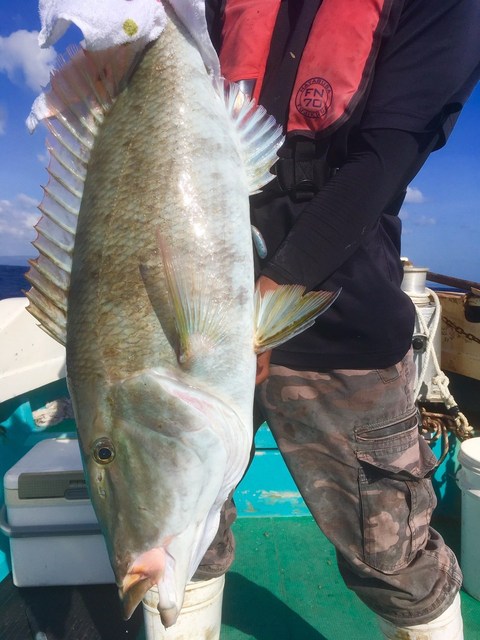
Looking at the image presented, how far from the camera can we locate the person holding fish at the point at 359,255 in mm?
1604

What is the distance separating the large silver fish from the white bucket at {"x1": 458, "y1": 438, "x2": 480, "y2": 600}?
1.71 m

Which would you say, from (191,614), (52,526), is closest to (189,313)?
(191,614)

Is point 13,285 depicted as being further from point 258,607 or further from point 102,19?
point 102,19

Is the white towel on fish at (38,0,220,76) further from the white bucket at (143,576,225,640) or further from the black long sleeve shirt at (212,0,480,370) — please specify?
the white bucket at (143,576,225,640)

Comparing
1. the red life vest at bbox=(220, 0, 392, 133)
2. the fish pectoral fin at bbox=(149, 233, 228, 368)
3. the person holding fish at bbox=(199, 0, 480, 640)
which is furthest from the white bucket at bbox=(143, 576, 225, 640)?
the red life vest at bbox=(220, 0, 392, 133)

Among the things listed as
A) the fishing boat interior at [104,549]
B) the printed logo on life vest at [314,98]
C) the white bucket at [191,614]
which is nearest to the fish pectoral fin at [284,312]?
the printed logo on life vest at [314,98]

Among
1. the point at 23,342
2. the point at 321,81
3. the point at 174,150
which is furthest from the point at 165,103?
the point at 23,342

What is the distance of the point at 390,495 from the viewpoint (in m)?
1.76

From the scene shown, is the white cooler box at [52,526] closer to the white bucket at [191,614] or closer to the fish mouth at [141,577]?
the white bucket at [191,614]

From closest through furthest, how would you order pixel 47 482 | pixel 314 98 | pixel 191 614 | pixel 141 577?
pixel 141 577, pixel 314 98, pixel 191 614, pixel 47 482

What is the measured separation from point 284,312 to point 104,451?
65 centimetres

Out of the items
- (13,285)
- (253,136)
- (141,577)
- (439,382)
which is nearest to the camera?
(141,577)

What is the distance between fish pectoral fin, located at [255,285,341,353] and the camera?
139 cm

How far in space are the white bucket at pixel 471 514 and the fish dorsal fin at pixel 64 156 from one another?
7.13 feet
